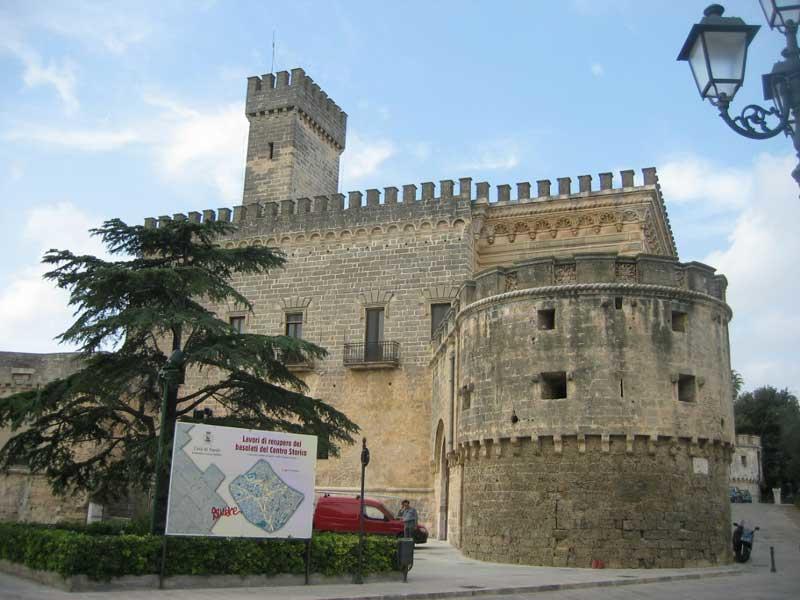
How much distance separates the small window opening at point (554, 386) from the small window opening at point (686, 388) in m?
2.48

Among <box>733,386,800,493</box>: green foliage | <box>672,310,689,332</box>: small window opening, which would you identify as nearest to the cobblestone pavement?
<box>672,310,689,332</box>: small window opening

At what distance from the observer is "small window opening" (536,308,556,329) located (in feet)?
57.8

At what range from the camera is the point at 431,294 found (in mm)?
27000

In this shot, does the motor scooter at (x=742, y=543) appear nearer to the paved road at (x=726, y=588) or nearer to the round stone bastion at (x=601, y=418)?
the paved road at (x=726, y=588)

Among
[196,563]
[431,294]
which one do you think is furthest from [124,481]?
[431,294]

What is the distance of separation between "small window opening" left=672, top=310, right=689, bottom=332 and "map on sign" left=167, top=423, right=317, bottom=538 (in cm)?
883

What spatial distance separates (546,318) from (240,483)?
8302 mm

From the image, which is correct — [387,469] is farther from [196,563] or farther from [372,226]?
[196,563]

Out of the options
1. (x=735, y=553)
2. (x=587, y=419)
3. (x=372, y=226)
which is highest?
(x=372, y=226)

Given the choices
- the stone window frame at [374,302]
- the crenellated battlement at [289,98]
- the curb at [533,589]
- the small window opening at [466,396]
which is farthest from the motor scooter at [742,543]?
the crenellated battlement at [289,98]

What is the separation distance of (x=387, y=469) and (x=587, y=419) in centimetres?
1069

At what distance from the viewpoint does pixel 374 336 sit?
27672mm

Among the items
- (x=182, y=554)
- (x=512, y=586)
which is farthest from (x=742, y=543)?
(x=182, y=554)

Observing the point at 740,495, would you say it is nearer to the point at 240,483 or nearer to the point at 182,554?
the point at 240,483
